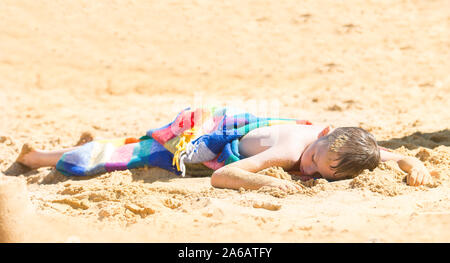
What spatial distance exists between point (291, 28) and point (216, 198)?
19.9 ft

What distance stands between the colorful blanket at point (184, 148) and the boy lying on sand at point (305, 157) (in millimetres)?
118

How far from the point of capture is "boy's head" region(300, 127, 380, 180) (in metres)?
2.89

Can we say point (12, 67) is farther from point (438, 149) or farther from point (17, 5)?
point (438, 149)

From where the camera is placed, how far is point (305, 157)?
10.2 feet

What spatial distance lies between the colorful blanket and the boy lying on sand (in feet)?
0.39

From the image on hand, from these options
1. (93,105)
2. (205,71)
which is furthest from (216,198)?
(205,71)

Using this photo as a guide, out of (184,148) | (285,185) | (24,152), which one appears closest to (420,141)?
(285,185)

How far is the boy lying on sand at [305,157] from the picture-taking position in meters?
2.90

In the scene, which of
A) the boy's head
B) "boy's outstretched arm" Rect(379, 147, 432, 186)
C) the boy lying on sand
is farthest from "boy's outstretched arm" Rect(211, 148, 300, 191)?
"boy's outstretched arm" Rect(379, 147, 432, 186)

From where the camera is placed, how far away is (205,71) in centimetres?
719

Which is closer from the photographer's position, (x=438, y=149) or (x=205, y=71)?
(x=438, y=149)

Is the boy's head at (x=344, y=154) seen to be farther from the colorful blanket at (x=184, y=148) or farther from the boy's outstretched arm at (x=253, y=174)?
the colorful blanket at (x=184, y=148)

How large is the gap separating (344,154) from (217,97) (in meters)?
3.72
